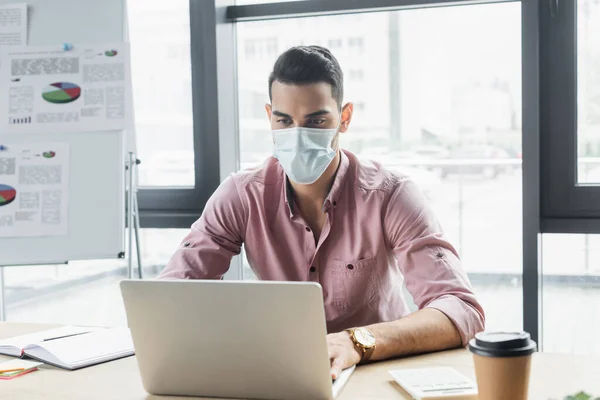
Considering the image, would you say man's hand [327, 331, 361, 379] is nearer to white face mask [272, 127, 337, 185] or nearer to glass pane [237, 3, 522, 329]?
white face mask [272, 127, 337, 185]

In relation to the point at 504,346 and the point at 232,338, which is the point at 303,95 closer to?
the point at 232,338

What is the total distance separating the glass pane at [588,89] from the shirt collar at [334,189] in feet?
2.97

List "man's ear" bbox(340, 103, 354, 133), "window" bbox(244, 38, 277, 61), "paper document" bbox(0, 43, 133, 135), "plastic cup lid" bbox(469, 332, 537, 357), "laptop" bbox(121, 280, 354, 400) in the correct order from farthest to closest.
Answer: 1. "window" bbox(244, 38, 277, 61)
2. "paper document" bbox(0, 43, 133, 135)
3. "man's ear" bbox(340, 103, 354, 133)
4. "laptop" bbox(121, 280, 354, 400)
5. "plastic cup lid" bbox(469, 332, 537, 357)

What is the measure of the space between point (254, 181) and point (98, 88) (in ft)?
2.70

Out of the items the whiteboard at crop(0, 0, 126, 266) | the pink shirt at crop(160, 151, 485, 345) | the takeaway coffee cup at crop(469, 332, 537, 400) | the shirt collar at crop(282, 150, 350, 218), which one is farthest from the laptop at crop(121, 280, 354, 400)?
the whiteboard at crop(0, 0, 126, 266)

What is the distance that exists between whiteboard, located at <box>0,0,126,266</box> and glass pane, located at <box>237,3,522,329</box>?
27.4 inches

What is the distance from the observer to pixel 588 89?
238cm

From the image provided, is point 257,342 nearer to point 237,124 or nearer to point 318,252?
point 318,252

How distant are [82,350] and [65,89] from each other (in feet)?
4.04

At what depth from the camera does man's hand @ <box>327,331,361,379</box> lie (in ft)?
4.25

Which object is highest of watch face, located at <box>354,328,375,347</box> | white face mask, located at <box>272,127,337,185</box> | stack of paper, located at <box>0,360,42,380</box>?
white face mask, located at <box>272,127,337,185</box>

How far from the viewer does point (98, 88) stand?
248 cm

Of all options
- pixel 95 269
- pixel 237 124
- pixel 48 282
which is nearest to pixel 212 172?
pixel 237 124

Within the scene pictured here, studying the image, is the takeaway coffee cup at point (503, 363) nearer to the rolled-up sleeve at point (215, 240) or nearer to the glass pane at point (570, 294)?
the rolled-up sleeve at point (215, 240)
